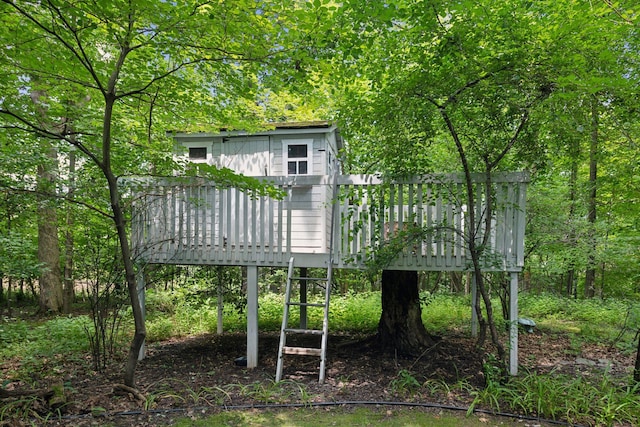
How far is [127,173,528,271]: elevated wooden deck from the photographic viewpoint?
4.29m

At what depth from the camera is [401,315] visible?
530 cm

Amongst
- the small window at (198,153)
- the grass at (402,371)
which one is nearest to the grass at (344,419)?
the grass at (402,371)

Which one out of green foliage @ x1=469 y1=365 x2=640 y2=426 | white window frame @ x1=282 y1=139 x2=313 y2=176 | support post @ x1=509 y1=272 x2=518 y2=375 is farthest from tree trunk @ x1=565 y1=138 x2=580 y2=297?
white window frame @ x1=282 y1=139 x2=313 y2=176

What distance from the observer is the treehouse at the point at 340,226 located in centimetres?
427

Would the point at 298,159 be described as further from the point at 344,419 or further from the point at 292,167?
the point at 344,419

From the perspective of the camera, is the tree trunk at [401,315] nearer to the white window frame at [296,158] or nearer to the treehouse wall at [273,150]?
the treehouse wall at [273,150]

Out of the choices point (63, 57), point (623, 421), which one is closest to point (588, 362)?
point (623, 421)

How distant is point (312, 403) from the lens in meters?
3.65

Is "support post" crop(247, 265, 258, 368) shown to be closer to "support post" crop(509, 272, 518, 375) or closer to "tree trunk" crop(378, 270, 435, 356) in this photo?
"tree trunk" crop(378, 270, 435, 356)

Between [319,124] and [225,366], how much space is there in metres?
5.05

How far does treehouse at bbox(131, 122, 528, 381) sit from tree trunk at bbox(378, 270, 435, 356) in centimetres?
81

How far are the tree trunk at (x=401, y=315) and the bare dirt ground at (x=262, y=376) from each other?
244 millimetres

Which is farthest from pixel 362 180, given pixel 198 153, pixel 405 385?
pixel 198 153

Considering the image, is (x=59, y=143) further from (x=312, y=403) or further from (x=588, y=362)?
(x=588, y=362)
